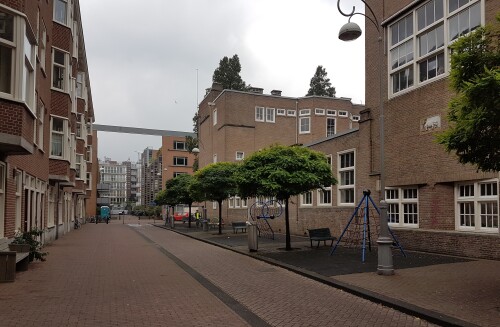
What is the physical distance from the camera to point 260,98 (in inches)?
1801

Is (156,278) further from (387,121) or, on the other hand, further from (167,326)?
(387,121)

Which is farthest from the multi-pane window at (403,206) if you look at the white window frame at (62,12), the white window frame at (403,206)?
the white window frame at (62,12)

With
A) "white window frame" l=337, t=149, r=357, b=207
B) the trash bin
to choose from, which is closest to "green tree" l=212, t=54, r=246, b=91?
"white window frame" l=337, t=149, r=357, b=207

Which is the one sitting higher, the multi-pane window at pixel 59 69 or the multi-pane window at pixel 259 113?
the multi-pane window at pixel 259 113

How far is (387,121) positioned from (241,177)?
626 centimetres

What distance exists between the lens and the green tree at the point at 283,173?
54.3 feet

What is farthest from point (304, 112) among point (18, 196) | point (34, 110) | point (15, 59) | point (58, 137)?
point (15, 59)

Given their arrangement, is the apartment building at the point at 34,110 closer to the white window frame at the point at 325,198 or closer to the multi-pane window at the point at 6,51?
the multi-pane window at the point at 6,51

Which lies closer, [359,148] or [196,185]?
[359,148]

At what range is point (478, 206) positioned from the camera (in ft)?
46.7

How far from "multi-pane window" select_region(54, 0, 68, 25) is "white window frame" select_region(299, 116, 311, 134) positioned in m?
27.4

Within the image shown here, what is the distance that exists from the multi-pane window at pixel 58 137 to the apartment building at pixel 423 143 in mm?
13989

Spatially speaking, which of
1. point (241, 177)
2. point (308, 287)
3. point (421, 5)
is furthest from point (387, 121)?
point (308, 287)

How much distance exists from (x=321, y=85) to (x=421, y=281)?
196 feet
